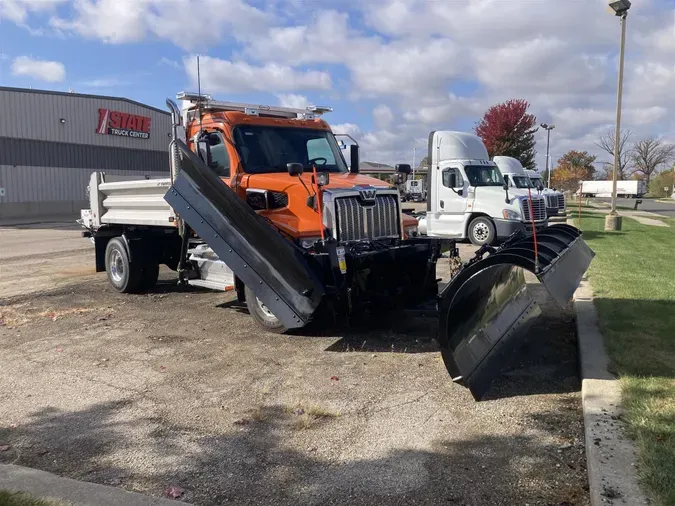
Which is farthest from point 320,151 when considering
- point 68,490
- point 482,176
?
point 482,176

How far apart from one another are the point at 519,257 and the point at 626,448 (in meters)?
1.52

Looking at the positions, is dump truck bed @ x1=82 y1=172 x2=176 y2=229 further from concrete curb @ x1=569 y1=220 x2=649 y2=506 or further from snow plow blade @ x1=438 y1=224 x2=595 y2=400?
concrete curb @ x1=569 y1=220 x2=649 y2=506

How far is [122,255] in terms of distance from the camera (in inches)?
379

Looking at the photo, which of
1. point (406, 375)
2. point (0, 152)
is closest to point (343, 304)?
point (406, 375)

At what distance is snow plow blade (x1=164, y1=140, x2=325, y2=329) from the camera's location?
6.11 metres

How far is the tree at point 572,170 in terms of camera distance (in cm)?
8088

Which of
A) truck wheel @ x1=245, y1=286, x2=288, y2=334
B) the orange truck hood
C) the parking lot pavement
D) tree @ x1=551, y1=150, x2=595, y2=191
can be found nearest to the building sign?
the parking lot pavement

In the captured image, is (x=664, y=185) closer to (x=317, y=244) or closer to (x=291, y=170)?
(x=291, y=170)

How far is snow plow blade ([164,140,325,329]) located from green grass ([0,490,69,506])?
3.14m

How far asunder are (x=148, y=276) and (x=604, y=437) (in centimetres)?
774

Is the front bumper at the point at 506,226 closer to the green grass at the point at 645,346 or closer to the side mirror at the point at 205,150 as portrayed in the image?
the green grass at the point at 645,346

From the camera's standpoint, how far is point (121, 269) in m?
9.80

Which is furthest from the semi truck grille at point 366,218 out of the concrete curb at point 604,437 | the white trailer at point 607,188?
the white trailer at point 607,188

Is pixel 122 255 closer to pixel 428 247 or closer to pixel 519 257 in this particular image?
pixel 428 247
